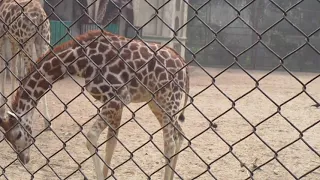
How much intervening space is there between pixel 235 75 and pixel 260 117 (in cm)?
655

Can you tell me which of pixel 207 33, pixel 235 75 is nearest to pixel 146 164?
pixel 235 75

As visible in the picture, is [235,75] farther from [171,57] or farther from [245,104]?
[171,57]

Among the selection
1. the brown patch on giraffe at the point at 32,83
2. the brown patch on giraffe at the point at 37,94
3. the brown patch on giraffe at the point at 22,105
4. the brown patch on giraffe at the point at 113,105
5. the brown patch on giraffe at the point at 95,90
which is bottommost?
the brown patch on giraffe at the point at 22,105

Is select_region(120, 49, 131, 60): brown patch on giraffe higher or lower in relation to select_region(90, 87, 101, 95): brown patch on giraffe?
higher

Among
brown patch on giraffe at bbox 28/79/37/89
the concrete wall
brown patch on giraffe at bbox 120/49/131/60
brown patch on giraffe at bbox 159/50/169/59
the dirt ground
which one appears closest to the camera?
brown patch on giraffe at bbox 28/79/37/89

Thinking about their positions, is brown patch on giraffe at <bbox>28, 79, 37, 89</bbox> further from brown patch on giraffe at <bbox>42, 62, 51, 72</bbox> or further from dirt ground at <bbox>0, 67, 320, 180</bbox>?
A: dirt ground at <bbox>0, 67, 320, 180</bbox>

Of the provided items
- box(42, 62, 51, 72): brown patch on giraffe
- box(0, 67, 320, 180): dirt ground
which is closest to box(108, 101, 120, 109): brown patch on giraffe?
Answer: box(0, 67, 320, 180): dirt ground

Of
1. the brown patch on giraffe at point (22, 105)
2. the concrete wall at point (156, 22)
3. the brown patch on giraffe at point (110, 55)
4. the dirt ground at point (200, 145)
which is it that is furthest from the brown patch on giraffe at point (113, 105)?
the concrete wall at point (156, 22)

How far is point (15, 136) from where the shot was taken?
158 inches

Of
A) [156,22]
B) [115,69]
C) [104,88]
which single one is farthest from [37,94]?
[156,22]

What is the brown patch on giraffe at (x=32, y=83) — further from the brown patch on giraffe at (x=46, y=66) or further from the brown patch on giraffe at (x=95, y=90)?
the brown patch on giraffe at (x=95, y=90)

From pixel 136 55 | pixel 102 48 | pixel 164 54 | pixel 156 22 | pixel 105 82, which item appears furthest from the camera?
pixel 156 22

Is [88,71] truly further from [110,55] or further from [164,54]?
[164,54]

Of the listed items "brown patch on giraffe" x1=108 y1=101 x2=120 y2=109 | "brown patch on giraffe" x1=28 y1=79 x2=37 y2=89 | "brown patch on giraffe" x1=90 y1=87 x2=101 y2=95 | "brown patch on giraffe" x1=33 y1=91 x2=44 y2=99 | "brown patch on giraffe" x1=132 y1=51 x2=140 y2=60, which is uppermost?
"brown patch on giraffe" x1=132 y1=51 x2=140 y2=60
